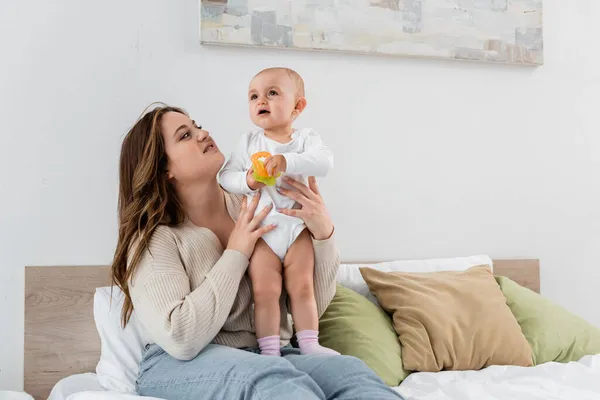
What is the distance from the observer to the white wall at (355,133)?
80.9 inches

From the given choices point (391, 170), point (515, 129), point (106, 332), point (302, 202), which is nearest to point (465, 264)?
point (391, 170)

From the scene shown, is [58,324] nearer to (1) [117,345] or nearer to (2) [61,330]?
(2) [61,330]

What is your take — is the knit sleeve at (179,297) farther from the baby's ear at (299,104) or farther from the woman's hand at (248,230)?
the baby's ear at (299,104)

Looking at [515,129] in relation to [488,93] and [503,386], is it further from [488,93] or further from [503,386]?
[503,386]

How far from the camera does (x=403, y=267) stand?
2.20 m

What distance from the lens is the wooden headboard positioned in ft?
6.60

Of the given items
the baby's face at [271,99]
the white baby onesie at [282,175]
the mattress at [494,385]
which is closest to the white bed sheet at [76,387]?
the mattress at [494,385]

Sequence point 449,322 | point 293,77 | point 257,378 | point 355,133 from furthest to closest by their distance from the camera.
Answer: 1. point 355,133
2. point 449,322
3. point 293,77
4. point 257,378

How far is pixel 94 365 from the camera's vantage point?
6.70 feet

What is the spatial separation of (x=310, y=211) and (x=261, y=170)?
0.19m

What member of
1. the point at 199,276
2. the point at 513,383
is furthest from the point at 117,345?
the point at 513,383

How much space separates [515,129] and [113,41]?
1.46m

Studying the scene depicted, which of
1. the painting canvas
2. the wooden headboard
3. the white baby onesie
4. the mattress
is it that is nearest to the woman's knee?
the mattress

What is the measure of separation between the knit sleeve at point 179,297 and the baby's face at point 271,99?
1.13 ft
